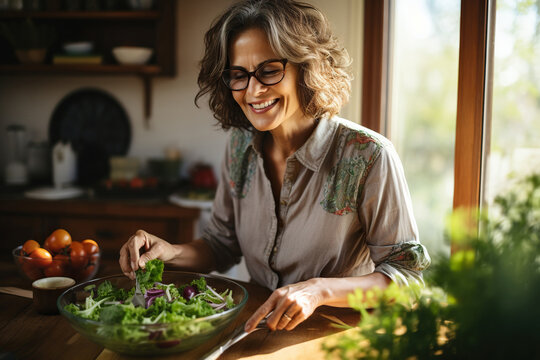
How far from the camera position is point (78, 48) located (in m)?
3.34

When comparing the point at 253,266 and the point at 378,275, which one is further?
the point at 253,266

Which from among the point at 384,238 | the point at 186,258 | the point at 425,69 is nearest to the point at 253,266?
the point at 186,258

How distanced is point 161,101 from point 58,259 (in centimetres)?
239

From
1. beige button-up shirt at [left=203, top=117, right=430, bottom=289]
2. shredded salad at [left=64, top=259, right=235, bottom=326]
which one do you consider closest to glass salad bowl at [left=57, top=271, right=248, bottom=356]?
shredded salad at [left=64, top=259, right=235, bottom=326]

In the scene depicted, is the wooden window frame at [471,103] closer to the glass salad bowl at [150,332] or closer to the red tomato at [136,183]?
the glass salad bowl at [150,332]

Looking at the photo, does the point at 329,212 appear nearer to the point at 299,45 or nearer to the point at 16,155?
the point at 299,45

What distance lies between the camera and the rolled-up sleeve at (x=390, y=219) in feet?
4.58

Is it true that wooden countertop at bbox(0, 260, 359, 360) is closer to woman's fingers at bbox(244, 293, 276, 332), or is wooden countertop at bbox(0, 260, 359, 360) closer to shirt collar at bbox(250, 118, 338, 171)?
woman's fingers at bbox(244, 293, 276, 332)

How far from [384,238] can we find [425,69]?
46.5 inches

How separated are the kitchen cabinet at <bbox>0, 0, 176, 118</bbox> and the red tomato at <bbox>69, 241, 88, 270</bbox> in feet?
6.83

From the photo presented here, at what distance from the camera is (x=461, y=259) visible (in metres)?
0.64

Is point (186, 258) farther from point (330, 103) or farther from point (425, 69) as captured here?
point (425, 69)

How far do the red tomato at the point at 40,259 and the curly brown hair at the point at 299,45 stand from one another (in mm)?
789

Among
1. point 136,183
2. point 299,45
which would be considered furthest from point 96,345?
point 136,183
